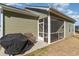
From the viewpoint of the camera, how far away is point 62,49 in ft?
17.1

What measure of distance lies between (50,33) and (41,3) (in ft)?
2.62

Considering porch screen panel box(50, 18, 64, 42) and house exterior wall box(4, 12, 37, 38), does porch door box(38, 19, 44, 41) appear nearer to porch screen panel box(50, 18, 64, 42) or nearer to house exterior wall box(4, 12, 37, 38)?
house exterior wall box(4, 12, 37, 38)

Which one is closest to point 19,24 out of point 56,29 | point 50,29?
point 50,29

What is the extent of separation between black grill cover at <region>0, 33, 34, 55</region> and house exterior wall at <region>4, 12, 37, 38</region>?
0.13 meters

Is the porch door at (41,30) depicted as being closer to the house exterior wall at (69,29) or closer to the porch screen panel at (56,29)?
A: the porch screen panel at (56,29)

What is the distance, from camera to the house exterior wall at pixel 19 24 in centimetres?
511

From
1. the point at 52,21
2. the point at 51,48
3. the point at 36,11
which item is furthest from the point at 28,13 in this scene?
the point at 51,48

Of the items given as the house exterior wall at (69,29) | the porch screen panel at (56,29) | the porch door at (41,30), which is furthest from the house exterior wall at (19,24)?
the house exterior wall at (69,29)

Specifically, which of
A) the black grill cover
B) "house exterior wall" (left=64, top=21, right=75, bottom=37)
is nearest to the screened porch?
"house exterior wall" (left=64, top=21, right=75, bottom=37)

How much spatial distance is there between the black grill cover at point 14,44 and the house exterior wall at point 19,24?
0.13m

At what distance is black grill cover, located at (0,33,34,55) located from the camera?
507 centimetres

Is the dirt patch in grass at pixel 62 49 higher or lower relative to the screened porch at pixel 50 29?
lower

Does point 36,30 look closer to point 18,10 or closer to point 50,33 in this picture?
point 50,33

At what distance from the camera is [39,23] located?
5.31 meters
